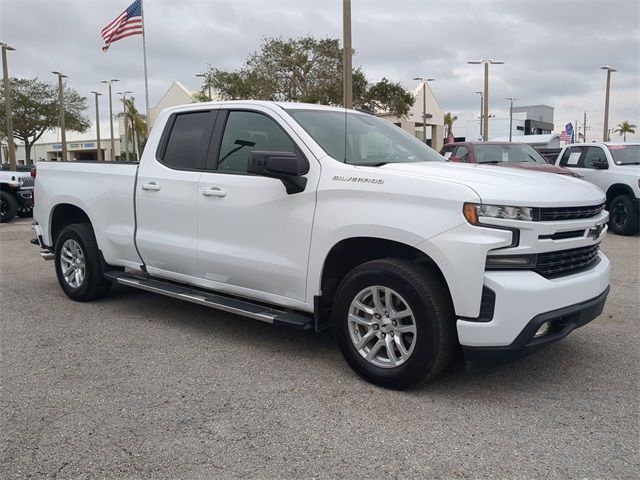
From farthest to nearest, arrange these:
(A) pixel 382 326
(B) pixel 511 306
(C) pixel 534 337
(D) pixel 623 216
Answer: (D) pixel 623 216 < (A) pixel 382 326 < (C) pixel 534 337 < (B) pixel 511 306

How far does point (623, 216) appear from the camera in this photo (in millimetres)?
11336

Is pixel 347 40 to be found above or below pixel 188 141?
above

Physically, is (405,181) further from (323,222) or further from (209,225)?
(209,225)

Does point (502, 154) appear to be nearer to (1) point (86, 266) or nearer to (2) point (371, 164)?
(2) point (371, 164)

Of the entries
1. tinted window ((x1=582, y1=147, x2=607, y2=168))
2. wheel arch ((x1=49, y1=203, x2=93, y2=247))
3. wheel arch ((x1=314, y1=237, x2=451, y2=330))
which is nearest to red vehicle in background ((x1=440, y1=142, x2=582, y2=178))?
tinted window ((x1=582, y1=147, x2=607, y2=168))

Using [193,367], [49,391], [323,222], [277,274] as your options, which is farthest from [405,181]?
[49,391]

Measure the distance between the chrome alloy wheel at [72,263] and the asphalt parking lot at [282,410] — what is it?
96 centimetres

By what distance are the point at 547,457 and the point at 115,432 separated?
2.34 meters

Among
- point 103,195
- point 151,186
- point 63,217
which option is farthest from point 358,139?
point 63,217

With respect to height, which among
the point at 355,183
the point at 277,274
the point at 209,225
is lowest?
the point at 277,274

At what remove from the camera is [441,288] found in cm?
360

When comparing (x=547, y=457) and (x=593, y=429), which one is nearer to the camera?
(x=547, y=457)

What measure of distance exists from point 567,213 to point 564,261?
0.98ft

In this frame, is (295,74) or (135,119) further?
(135,119)
